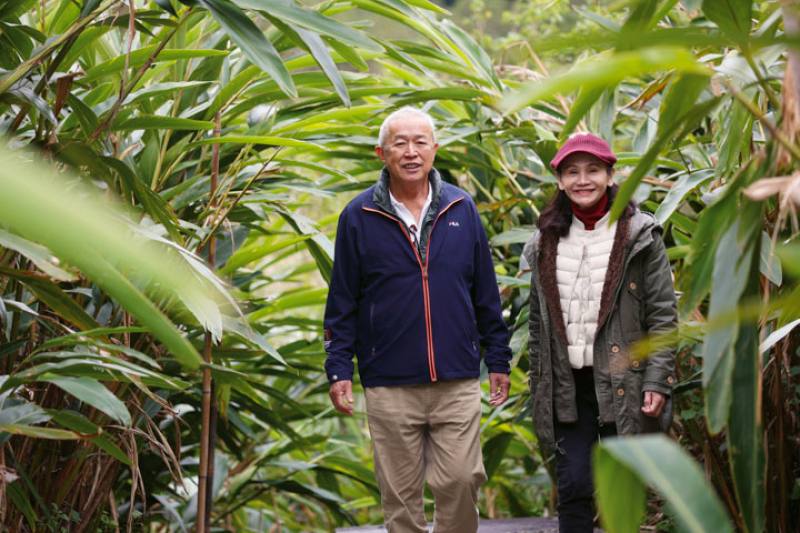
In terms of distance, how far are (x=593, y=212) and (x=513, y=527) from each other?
50.9 inches

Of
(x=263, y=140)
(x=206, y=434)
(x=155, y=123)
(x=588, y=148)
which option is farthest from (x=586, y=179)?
(x=206, y=434)

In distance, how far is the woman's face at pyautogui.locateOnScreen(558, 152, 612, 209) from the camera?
2889 mm

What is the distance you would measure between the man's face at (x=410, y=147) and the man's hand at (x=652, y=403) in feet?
2.74

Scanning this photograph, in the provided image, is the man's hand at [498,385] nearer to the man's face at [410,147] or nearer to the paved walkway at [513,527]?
the man's face at [410,147]

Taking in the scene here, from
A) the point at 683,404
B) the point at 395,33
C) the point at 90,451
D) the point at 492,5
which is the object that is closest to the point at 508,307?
the point at 683,404

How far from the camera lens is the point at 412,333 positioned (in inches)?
118

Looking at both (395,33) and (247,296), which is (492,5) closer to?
(395,33)

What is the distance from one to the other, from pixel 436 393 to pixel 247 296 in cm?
104

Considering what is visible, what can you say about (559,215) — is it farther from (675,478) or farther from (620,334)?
(675,478)

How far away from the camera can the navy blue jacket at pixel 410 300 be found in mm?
3006

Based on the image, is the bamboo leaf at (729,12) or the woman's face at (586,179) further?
the woman's face at (586,179)

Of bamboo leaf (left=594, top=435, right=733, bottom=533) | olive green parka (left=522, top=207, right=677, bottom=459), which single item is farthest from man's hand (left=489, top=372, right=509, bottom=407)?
bamboo leaf (left=594, top=435, right=733, bottom=533)

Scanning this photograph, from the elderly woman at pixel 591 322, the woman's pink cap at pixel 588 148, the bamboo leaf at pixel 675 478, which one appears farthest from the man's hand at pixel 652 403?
the bamboo leaf at pixel 675 478

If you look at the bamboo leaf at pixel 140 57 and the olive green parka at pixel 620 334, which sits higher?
the bamboo leaf at pixel 140 57
